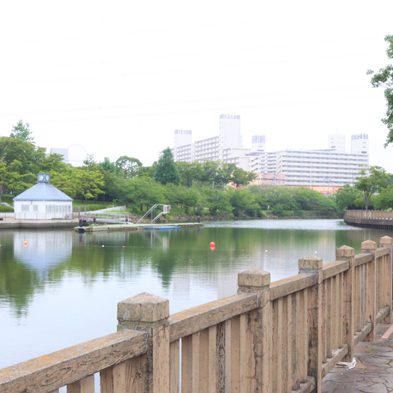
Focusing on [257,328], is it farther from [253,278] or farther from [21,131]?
[21,131]

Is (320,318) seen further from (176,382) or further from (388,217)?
(388,217)

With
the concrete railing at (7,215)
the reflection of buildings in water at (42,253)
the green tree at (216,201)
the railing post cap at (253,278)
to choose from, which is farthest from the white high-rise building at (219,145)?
the railing post cap at (253,278)

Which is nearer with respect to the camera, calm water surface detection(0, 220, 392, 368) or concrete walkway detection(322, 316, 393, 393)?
concrete walkway detection(322, 316, 393, 393)

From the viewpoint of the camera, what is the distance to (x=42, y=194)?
169 feet

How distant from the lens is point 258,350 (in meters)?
2.92

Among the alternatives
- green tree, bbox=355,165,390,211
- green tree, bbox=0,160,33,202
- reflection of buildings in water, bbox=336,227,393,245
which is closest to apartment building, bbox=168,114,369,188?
green tree, bbox=355,165,390,211

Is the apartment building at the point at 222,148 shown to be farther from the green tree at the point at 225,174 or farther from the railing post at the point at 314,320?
the railing post at the point at 314,320

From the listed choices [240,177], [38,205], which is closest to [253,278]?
[38,205]

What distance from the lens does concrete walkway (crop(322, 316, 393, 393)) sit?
13.9 ft

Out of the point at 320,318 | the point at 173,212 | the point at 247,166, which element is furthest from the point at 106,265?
the point at 247,166

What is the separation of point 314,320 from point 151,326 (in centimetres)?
227

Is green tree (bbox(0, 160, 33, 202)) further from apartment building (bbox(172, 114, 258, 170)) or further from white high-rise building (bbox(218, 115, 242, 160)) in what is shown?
white high-rise building (bbox(218, 115, 242, 160))

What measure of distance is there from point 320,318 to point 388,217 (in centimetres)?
5482

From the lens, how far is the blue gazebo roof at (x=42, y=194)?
5125 centimetres
